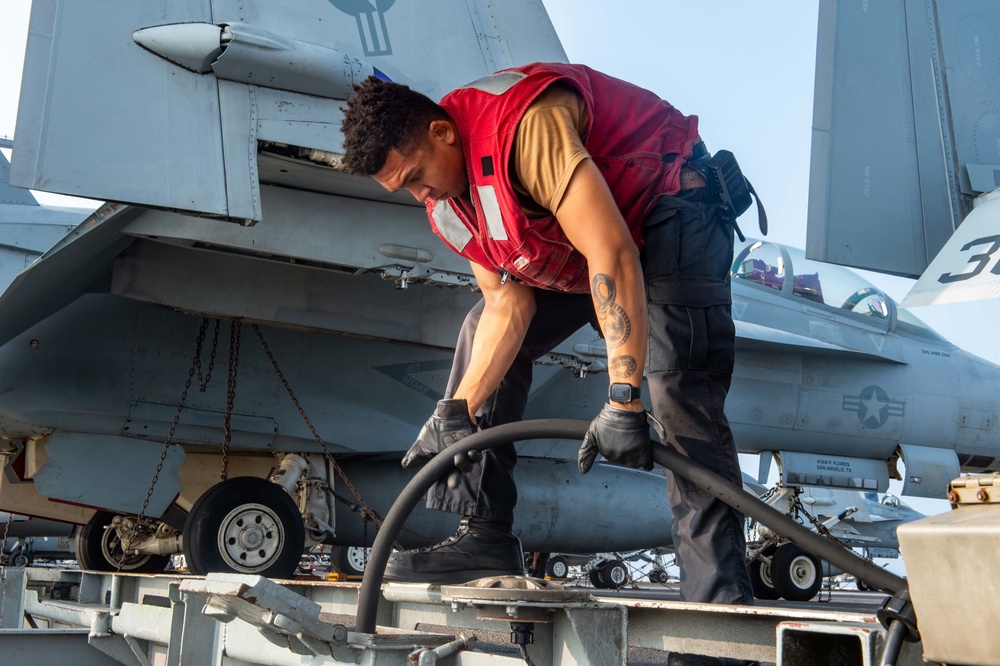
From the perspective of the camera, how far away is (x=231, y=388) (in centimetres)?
691

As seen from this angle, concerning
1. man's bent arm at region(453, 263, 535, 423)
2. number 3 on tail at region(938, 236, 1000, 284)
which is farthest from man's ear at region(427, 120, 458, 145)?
number 3 on tail at region(938, 236, 1000, 284)

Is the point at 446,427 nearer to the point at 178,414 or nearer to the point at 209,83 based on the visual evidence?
the point at 209,83

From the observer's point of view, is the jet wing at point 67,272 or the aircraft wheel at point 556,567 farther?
the aircraft wheel at point 556,567

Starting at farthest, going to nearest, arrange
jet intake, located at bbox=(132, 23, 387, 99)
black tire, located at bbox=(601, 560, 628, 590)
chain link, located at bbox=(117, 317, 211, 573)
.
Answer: black tire, located at bbox=(601, 560, 628, 590), chain link, located at bbox=(117, 317, 211, 573), jet intake, located at bbox=(132, 23, 387, 99)

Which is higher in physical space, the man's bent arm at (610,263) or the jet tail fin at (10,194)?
the jet tail fin at (10,194)

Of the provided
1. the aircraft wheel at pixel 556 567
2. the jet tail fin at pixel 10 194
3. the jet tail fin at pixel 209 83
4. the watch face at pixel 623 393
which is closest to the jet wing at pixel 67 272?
the jet tail fin at pixel 209 83

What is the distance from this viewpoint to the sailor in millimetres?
2299

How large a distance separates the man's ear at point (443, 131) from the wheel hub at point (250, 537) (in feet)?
15.7

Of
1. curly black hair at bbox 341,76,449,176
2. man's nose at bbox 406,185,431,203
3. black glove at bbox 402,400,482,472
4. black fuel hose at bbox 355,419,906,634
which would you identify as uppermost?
curly black hair at bbox 341,76,449,176

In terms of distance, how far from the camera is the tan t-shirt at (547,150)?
235cm

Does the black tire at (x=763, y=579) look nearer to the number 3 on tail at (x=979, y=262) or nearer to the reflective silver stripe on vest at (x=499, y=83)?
the number 3 on tail at (x=979, y=262)

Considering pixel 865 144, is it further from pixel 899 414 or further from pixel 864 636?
pixel 864 636

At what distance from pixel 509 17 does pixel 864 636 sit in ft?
19.4

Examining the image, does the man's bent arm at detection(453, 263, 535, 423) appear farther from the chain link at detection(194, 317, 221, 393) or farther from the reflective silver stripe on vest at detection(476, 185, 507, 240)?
the chain link at detection(194, 317, 221, 393)
